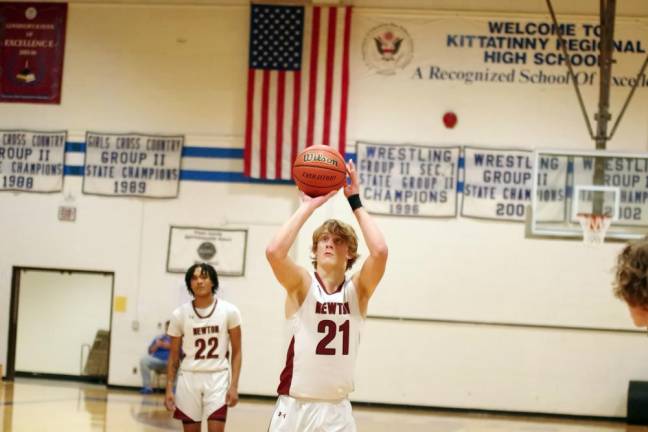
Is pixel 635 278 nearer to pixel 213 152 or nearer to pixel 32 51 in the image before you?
pixel 213 152

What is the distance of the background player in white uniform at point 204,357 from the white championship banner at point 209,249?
21.1 feet

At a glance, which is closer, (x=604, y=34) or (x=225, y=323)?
(x=225, y=323)

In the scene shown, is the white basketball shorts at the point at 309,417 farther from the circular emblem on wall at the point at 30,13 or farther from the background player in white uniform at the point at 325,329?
the circular emblem on wall at the point at 30,13

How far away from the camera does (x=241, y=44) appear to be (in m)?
14.0

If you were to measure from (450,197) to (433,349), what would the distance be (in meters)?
2.37

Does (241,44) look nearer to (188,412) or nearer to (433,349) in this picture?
(433,349)

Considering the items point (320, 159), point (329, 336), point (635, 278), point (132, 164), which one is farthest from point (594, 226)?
point (635, 278)

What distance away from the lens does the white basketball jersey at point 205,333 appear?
23.7 ft

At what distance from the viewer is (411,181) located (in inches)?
534

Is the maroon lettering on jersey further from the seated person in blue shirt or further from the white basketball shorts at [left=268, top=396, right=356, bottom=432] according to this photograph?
the seated person in blue shirt

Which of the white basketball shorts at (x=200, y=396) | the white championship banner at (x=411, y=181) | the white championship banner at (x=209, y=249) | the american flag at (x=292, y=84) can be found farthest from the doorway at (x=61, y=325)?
the white basketball shorts at (x=200, y=396)

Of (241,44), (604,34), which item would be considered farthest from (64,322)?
(604,34)

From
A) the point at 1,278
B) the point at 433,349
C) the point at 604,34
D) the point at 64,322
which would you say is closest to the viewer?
the point at 604,34

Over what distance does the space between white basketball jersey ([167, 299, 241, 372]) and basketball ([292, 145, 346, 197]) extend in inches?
92.6
